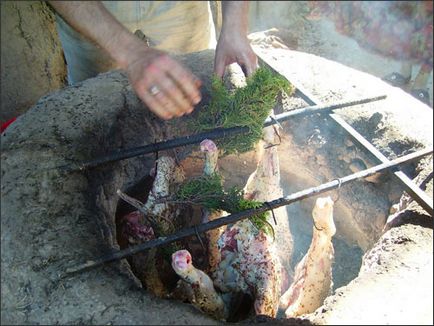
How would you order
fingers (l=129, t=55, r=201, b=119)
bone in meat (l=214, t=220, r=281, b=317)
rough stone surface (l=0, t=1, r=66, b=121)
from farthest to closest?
rough stone surface (l=0, t=1, r=66, b=121), bone in meat (l=214, t=220, r=281, b=317), fingers (l=129, t=55, r=201, b=119)

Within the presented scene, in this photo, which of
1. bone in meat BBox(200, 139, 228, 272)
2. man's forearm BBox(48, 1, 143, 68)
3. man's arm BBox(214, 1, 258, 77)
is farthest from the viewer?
man's arm BBox(214, 1, 258, 77)

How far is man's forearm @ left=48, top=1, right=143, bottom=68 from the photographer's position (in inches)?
86.4

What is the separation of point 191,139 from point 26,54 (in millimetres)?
1798

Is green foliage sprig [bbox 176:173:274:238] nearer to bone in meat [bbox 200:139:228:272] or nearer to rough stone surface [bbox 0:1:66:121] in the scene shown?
bone in meat [bbox 200:139:228:272]

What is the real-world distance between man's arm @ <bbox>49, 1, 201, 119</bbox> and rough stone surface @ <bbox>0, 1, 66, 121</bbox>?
1.25 meters

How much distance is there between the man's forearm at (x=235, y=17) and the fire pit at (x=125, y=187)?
394 mm

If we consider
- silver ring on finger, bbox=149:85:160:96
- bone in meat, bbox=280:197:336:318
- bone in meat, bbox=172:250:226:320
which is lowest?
bone in meat, bbox=280:197:336:318

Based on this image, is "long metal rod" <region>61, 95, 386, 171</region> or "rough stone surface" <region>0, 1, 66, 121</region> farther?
"rough stone surface" <region>0, 1, 66, 121</region>

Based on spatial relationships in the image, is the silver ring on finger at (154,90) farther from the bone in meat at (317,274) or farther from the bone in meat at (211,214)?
the bone in meat at (317,274)

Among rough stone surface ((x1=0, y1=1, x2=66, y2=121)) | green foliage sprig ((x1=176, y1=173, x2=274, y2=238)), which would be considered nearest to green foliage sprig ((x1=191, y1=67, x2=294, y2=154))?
green foliage sprig ((x1=176, y1=173, x2=274, y2=238))

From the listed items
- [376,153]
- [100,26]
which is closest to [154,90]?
[100,26]

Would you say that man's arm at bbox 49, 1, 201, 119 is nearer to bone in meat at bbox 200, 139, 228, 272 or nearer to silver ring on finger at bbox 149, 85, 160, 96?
silver ring on finger at bbox 149, 85, 160, 96

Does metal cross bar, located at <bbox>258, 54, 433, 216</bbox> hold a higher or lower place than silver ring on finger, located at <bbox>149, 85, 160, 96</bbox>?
lower

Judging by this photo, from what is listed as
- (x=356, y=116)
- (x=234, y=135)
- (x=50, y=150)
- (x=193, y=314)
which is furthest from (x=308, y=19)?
(x=193, y=314)
